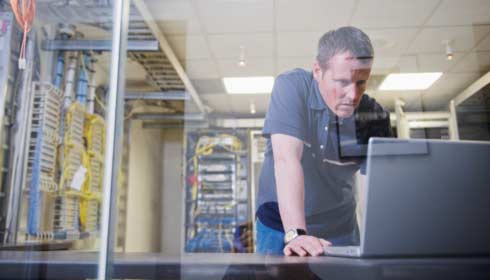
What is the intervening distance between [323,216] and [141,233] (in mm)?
3325

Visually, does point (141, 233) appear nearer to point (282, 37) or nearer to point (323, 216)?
point (282, 37)

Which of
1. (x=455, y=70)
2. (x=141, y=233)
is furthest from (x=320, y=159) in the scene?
(x=141, y=233)

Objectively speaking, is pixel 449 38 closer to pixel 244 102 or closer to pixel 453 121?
pixel 453 121

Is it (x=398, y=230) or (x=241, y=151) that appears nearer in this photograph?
(x=398, y=230)

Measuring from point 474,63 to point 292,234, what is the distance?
1.73m

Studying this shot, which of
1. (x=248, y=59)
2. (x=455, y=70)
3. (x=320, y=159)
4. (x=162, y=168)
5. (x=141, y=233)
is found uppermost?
(x=248, y=59)

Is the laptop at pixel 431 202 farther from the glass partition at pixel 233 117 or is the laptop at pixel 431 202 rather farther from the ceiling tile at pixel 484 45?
the ceiling tile at pixel 484 45

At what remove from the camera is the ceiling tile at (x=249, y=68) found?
3034mm

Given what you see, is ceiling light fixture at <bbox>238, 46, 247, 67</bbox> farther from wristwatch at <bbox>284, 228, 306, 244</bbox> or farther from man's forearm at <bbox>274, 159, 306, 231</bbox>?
wristwatch at <bbox>284, 228, 306, 244</bbox>

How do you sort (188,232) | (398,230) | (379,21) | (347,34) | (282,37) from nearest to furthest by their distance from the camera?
(398,230) < (347,34) < (379,21) < (282,37) < (188,232)

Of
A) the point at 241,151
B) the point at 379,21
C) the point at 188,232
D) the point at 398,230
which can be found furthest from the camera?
the point at 188,232

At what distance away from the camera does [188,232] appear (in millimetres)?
4137

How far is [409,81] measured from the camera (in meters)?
2.86

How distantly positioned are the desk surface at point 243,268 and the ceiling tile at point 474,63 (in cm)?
185
